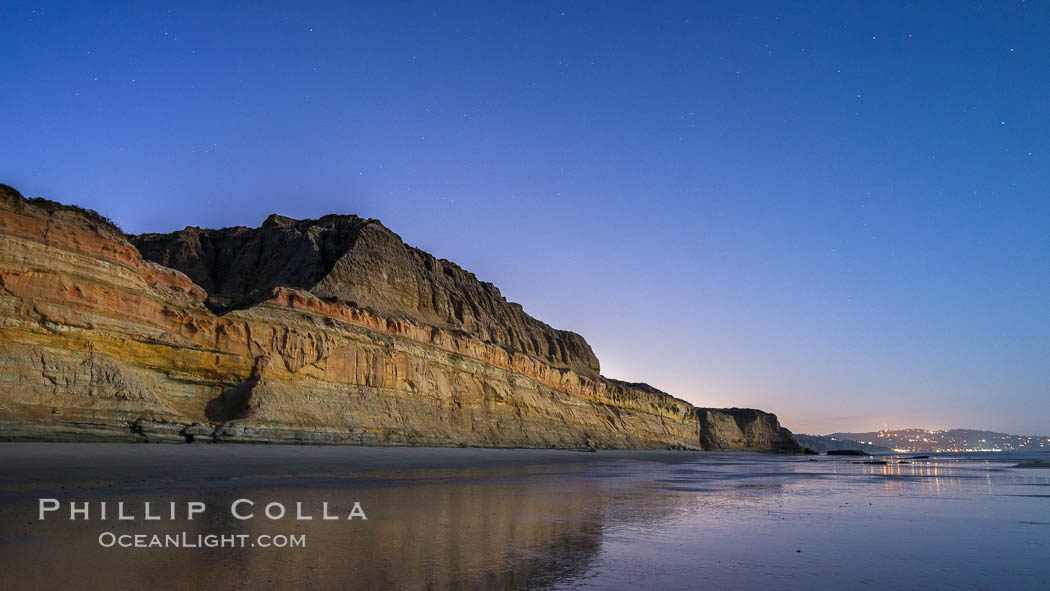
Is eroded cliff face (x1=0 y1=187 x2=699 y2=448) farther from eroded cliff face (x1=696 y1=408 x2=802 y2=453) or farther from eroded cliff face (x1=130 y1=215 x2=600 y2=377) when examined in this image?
eroded cliff face (x1=696 y1=408 x2=802 y2=453)

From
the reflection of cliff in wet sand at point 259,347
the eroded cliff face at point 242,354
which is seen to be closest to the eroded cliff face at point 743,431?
the reflection of cliff in wet sand at point 259,347

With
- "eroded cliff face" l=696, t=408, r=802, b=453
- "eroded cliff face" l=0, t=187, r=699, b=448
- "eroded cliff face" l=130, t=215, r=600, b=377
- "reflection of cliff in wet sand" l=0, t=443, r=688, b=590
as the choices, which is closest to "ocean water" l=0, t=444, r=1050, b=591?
"reflection of cliff in wet sand" l=0, t=443, r=688, b=590

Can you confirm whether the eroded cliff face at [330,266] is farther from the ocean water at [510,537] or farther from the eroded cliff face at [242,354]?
the ocean water at [510,537]

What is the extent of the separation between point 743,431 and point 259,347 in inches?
3911

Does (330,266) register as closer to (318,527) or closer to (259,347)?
(259,347)

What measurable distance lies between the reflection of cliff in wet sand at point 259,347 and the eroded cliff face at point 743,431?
1429 inches

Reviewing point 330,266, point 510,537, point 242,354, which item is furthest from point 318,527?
point 330,266

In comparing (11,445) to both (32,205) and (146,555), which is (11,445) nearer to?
(32,205)

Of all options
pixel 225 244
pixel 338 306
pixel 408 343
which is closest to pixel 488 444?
pixel 408 343

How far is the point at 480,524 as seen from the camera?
23.2 feet

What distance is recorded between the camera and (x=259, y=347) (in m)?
27.3

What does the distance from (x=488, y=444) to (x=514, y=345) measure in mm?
30538

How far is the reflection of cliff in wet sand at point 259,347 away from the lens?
716 inches

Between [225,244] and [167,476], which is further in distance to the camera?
[225,244]
